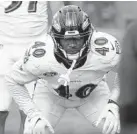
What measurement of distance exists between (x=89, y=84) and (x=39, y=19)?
28.9 inches

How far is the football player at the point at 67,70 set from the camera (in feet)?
9.84

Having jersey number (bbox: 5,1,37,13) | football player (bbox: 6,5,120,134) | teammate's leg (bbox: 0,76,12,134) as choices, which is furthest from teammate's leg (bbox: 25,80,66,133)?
jersey number (bbox: 5,1,37,13)

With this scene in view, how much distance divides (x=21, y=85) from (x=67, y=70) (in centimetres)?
26

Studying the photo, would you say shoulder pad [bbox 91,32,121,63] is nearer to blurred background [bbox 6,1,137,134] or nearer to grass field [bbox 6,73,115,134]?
grass field [bbox 6,73,115,134]

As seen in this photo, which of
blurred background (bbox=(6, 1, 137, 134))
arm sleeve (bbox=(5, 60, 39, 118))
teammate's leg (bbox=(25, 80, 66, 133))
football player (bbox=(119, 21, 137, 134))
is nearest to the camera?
football player (bbox=(119, 21, 137, 134))

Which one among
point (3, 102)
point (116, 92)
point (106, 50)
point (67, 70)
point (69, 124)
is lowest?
point (69, 124)

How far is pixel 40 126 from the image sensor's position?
2955mm

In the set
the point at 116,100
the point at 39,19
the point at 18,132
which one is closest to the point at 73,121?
the point at 18,132

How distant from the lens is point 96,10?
16.9ft

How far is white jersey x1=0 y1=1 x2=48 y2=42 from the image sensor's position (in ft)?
12.1

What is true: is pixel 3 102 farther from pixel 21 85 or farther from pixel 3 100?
pixel 21 85

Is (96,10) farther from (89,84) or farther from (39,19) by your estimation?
(89,84)

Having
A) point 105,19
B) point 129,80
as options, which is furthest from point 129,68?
Result: point 105,19

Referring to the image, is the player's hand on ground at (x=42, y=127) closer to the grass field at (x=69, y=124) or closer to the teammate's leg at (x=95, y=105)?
the teammate's leg at (x=95, y=105)
